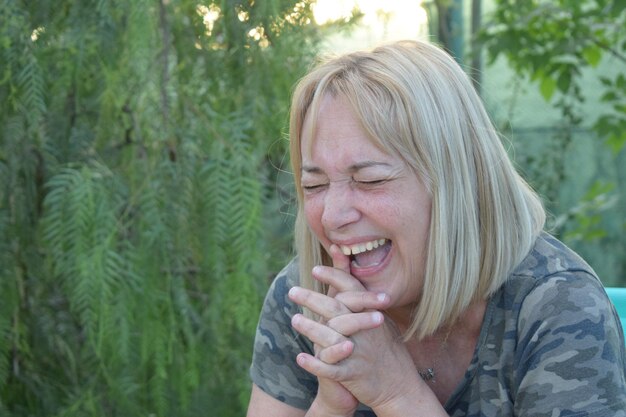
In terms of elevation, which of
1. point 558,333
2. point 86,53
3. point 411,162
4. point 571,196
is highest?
point 86,53

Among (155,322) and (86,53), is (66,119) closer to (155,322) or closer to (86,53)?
(86,53)

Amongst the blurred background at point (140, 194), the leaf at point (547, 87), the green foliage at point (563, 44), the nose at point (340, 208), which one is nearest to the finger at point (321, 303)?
the nose at point (340, 208)

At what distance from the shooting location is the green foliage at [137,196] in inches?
96.8

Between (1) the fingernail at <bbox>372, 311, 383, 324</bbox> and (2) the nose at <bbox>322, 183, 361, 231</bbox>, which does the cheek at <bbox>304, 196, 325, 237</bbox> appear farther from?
(1) the fingernail at <bbox>372, 311, 383, 324</bbox>

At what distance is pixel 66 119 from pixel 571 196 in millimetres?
4026

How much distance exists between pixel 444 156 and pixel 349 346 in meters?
0.39

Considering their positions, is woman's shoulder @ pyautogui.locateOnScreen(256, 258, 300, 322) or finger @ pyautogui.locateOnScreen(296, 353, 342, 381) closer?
finger @ pyautogui.locateOnScreen(296, 353, 342, 381)

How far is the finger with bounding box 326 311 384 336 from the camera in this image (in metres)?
1.88

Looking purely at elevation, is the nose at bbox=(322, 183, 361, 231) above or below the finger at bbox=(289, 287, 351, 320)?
above

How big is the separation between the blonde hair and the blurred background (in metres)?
0.50

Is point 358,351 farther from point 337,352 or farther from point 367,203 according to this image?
point 367,203

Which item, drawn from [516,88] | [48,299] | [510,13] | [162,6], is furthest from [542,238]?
[516,88]

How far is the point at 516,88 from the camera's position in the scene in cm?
529

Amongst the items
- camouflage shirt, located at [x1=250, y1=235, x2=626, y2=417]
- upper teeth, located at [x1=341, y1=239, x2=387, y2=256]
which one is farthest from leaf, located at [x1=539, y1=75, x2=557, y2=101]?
upper teeth, located at [x1=341, y1=239, x2=387, y2=256]
